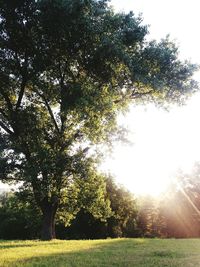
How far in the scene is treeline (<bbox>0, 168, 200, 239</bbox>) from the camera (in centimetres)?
6719

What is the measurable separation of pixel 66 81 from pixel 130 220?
48766 millimetres

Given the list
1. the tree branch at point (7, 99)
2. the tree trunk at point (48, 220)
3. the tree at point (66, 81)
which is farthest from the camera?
the tree trunk at point (48, 220)

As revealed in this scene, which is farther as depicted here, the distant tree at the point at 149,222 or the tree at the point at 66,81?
the distant tree at the point at 149,222

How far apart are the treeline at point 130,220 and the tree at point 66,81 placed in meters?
36.1

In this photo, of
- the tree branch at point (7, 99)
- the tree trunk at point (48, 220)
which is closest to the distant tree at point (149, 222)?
the tree trunk at point (48, 220)

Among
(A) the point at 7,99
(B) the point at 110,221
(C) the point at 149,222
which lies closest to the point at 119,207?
(B) the point at 110,221

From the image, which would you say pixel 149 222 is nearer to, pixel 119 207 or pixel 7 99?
pixel 119 207

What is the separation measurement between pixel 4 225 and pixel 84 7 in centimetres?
5832

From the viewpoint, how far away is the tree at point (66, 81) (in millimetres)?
23828

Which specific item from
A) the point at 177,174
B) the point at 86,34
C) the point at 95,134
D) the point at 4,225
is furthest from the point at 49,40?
the point at 177,174

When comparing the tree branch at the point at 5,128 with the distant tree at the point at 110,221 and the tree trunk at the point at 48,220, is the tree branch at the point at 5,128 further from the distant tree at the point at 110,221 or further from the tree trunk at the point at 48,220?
the distant tree at the point at 110,221

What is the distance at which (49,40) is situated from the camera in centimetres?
2461

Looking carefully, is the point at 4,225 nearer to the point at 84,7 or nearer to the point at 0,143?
the point at 0,143

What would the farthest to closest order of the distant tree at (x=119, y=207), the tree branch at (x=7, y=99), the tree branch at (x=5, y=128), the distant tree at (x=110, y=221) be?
the distant tree at (x=119, y=207)
the distant tree at (x=110, y=221)
the tree branch at (x=7, y=99)
the tree branch at (x=5, y=128)
